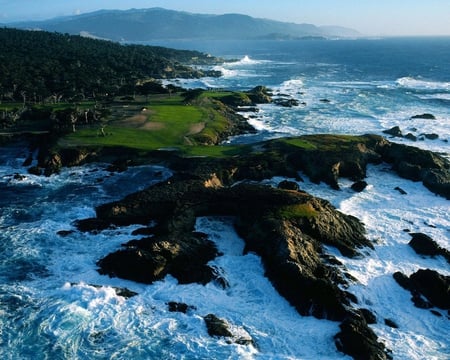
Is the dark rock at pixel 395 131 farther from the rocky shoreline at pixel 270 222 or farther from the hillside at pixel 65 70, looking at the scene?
the hillside at pixel 65 70

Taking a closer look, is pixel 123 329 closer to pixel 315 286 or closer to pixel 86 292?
pixel 86 292

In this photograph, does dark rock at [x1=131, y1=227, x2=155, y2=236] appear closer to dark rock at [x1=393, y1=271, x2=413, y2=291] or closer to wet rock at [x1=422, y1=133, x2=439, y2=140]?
dark rock at [x1=393, y1=271, x2=413, y2=291]

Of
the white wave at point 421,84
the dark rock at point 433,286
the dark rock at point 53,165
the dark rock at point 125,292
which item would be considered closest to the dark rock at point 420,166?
the dark rock at point 433,286

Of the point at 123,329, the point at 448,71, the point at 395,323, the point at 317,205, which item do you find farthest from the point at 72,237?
the point at 448,71

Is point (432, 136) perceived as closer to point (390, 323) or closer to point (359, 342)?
point (390, 323)

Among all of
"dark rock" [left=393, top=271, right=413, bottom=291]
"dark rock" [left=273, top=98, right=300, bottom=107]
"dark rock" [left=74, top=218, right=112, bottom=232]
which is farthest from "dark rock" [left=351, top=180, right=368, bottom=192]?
"dark rock" [left=273, top=98, right=300, bottom=107]
